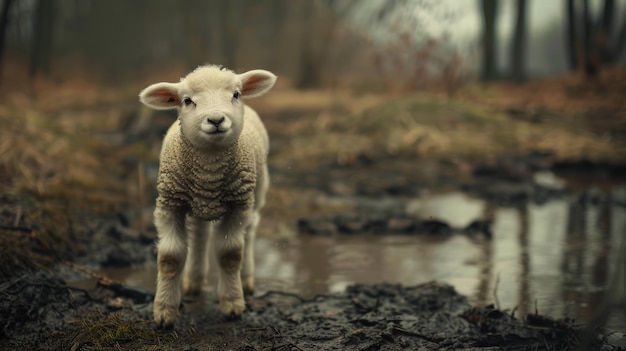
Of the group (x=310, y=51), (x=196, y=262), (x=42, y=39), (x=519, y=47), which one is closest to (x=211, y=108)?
(x=196, y=262)

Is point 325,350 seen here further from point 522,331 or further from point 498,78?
point 498,78

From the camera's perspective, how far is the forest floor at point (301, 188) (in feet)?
15.0

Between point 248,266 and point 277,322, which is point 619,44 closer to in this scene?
point 248,266

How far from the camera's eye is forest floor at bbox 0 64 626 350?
15.0 feet

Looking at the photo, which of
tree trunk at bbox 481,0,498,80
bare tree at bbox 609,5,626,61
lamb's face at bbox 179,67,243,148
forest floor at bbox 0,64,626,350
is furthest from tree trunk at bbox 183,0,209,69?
lamb's face at bbox 179,67,243,148

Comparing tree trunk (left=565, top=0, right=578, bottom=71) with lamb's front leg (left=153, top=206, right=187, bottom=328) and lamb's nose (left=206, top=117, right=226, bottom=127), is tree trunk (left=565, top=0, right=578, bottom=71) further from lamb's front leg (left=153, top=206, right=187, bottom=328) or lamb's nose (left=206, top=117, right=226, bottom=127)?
lamb's nose (left=206, top=117, right=226, bottom=127)

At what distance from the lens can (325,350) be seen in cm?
429

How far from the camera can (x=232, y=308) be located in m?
5.06

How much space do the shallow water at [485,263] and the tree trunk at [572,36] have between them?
1286 centimetres

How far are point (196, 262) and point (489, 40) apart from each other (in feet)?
61.2

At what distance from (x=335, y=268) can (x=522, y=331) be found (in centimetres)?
235

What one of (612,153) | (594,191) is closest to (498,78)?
(612,153)

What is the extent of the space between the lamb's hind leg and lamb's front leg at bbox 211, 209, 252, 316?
54 cm

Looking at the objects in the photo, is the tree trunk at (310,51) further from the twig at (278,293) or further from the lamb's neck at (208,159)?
the lamb's neck at (208,159)
